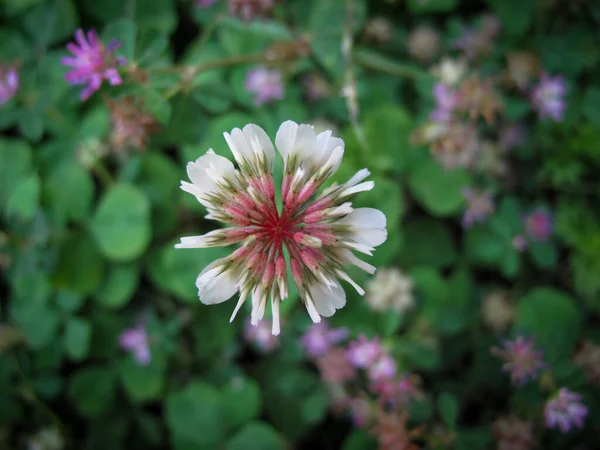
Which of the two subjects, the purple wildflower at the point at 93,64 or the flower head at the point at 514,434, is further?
the flower head at the point at 514,434

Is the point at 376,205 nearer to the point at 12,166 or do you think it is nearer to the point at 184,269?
the point at 184,269

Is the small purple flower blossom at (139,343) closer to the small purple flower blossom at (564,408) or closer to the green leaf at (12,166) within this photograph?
the green leaf at (12,166)

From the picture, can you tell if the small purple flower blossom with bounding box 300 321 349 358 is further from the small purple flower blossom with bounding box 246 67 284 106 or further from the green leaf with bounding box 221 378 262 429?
the small purple flower blossom with bounding box 246 67 284 106

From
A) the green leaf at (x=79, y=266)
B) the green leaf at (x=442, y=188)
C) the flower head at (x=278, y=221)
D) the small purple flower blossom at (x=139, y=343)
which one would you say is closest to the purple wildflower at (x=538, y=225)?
the green leaf at (x=442, y=188)

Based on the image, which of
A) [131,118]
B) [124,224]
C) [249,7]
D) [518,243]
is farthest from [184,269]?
[518,243]

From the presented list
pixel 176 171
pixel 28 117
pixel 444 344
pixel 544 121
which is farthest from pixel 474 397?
pixel 28 117

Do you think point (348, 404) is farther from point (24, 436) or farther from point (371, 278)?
point (24, 436)
